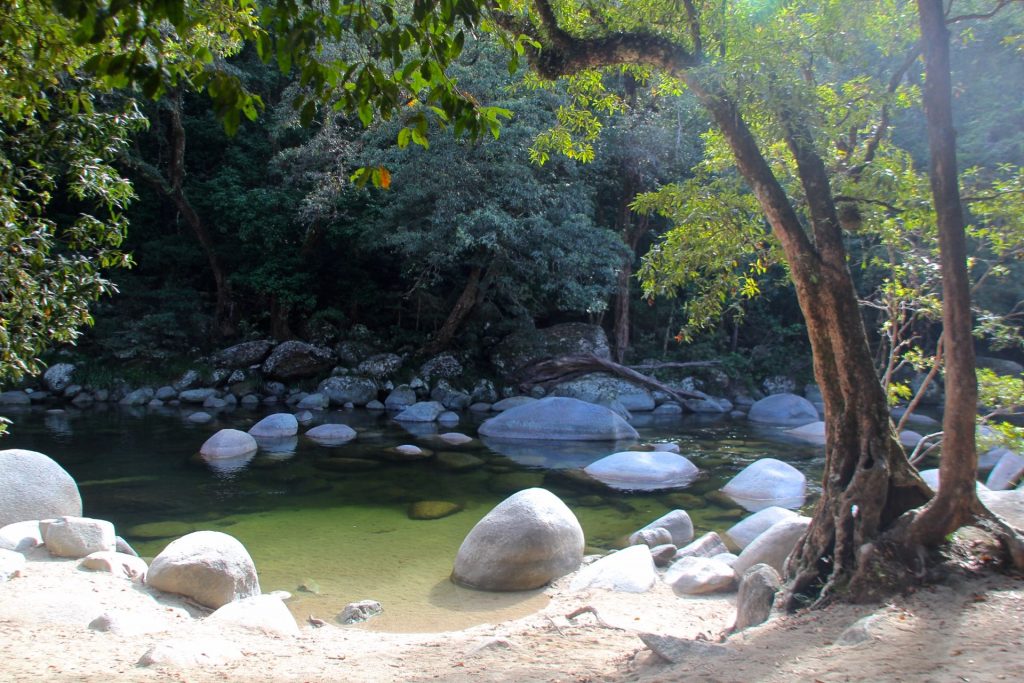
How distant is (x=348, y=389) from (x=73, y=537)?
13216 mm

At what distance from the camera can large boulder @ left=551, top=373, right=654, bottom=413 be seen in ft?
63.3

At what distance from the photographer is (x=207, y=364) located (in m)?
20.8

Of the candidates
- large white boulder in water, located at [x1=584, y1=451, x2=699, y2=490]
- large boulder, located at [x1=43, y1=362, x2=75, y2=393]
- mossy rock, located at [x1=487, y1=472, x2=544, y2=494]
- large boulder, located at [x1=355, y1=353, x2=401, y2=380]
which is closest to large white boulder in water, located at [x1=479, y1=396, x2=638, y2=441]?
large white boulder in water, located at [x1=584, y1=451, x2=699, y2=490]

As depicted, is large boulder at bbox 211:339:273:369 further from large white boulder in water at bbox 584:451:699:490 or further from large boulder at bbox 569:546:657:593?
large boulder at bbox 569:546:657:593

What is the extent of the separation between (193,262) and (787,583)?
21685 millimetres

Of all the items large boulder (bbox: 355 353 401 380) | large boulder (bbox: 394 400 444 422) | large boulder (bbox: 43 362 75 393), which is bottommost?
large boulder (bbox: 394 400 444 422)

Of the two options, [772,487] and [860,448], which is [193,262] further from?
[860,448]

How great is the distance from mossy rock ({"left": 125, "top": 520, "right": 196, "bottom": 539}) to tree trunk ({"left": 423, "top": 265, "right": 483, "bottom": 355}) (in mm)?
11612

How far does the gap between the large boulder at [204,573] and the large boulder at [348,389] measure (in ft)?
44.0

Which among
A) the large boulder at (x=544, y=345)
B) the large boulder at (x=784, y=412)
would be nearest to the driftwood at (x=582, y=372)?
the large boulder at (x=544, y=345)

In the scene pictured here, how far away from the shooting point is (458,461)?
12562mm

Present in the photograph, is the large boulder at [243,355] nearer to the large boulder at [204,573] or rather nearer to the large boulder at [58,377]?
the large boulder at [58,377]

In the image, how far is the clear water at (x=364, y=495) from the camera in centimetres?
675

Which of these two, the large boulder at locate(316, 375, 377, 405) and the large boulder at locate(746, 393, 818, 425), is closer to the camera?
the large boulder at locate(746, 393, 818, 425)
